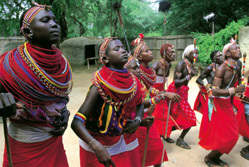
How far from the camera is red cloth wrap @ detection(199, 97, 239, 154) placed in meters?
3.77

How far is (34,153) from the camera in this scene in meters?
2.00

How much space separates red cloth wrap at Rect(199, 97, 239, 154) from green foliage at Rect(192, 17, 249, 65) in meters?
9.87

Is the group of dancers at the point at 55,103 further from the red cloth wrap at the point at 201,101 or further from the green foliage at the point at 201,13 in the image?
the green foliage at the point at 201,13

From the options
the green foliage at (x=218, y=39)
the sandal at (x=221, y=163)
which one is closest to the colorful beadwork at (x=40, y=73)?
the sandal at (x=221, y=163)

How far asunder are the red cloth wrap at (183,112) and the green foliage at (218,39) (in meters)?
9.13

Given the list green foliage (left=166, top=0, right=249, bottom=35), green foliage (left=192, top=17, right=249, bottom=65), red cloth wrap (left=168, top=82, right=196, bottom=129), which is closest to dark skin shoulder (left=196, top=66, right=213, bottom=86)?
red cloth wrap (left=168, top=82, right=196, bottom=129)

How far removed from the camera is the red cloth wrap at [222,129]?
3773mm

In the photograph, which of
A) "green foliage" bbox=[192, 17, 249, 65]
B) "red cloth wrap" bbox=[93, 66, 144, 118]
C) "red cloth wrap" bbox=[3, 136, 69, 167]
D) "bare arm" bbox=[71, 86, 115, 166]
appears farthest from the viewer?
"green foliage" bbox=[192, 17, 249, 65]

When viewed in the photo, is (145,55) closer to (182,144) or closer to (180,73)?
(180,73)

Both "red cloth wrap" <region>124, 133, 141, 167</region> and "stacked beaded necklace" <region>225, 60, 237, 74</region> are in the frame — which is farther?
"stacked beaded necklace" <region>225, 60, 237, 74</region>

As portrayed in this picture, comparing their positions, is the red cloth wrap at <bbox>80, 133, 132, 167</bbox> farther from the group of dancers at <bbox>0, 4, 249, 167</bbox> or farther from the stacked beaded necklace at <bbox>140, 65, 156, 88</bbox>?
the stacked beaded necklace at <bbox>140, 65, 156, 88</bbox>

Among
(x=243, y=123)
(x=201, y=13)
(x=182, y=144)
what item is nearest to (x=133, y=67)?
(x=182, y=144)

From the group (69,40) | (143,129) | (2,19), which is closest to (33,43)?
(143,129)

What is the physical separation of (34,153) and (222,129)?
3.06 metres
